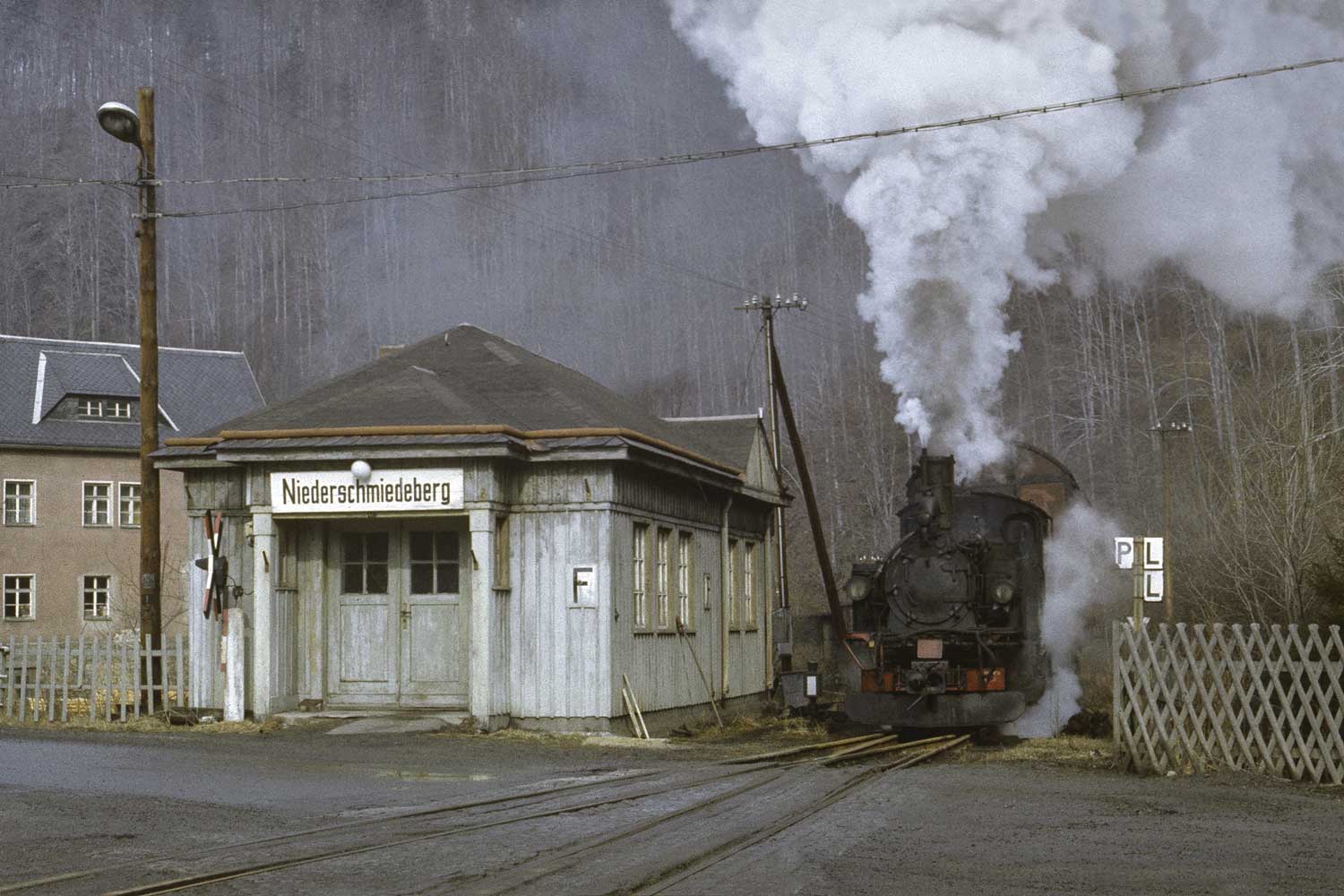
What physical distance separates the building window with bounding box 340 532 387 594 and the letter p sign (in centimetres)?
941

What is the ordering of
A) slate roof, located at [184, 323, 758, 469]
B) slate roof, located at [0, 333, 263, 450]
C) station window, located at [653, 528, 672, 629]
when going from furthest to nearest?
slate roof, located at [0, 333, 263, 450] < station window, located at [653, 528, 672, 629] < slate roof, located at [184, 323, 758, 469]

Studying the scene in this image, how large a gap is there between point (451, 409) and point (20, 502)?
104 ft

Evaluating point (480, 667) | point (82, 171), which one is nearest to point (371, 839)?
point (480, 667)

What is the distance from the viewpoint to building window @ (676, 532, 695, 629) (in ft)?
73.6

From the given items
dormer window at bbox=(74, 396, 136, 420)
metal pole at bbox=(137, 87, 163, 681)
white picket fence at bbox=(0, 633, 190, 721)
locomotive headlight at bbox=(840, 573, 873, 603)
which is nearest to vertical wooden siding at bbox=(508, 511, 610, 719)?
locomotive headlight at bbox=(840, 573, 873, 603)

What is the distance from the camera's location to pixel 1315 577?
1611cm

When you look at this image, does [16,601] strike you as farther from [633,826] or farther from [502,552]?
[633,826]

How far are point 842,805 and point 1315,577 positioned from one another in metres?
7.18

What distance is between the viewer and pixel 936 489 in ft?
65.2

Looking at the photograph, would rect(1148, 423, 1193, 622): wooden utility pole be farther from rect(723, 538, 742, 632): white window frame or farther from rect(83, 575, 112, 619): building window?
rect(83, 575, 112, 619): building window

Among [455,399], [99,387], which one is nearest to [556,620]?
[455,399]

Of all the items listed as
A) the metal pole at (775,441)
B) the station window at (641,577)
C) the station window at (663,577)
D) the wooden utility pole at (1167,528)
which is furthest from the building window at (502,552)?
the metal pole at (775,441)

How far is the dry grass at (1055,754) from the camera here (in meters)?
15.9

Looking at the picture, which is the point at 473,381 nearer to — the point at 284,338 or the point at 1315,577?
the point at 1315,577
